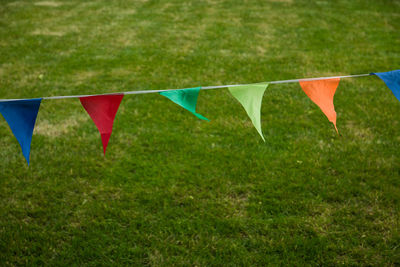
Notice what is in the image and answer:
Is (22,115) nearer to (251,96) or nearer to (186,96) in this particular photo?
(186,96)

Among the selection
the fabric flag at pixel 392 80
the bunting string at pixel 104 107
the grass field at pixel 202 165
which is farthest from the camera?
the grass field at pixel 202 165

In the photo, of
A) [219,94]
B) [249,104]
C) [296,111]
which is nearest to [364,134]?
[296,111]

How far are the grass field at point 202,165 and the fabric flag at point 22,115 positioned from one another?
1.14 metres

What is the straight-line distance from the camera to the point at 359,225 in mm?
2906

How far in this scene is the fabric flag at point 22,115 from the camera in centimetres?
209

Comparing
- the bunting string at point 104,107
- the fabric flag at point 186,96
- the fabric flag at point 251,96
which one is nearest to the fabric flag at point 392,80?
the bunting string at point 104,107

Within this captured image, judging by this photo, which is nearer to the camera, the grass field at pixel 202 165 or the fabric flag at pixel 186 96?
the fabric flag at pixel 186 96

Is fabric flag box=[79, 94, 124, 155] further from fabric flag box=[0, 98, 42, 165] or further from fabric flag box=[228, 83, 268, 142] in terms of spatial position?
fabric flag box=[228, 83, 268, 142]

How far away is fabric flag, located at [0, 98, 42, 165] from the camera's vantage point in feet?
6.84

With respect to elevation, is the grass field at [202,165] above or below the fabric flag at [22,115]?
below

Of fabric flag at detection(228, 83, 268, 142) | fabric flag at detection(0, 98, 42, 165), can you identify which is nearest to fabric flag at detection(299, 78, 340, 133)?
fabric flag at detection(228, 83, 268, 142)

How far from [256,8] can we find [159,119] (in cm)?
649

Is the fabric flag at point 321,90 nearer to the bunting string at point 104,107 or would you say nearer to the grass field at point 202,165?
the bunting string at point 104,107

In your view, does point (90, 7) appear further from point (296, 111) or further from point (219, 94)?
point (296, 111)
